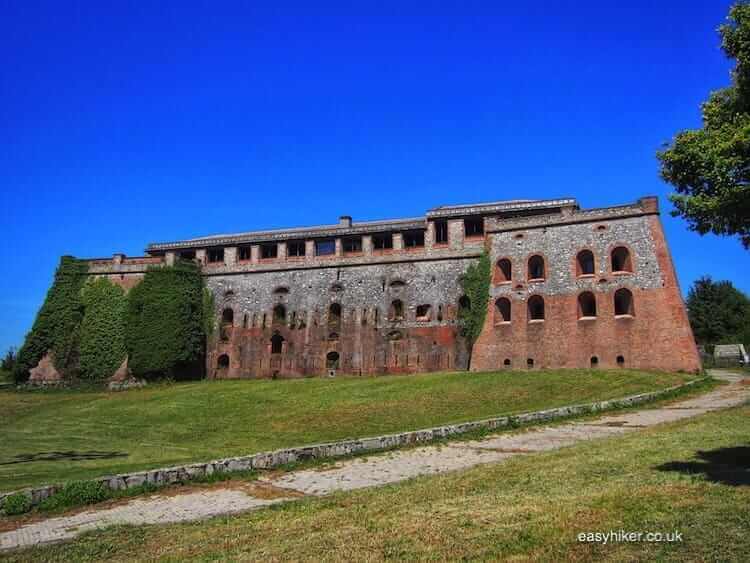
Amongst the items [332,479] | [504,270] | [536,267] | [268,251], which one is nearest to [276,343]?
[268,251]

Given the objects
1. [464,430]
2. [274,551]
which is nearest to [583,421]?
[464,430]

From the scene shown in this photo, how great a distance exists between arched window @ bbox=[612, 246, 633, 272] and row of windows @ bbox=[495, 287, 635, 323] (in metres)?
1.39

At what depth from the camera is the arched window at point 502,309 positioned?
3655 centimetres

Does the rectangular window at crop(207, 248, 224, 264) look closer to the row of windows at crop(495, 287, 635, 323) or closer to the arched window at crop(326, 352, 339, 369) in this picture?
the arched window at crop(326, 352, 339, 369)

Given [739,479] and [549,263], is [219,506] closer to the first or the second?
[739,479]

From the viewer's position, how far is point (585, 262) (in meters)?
35.9

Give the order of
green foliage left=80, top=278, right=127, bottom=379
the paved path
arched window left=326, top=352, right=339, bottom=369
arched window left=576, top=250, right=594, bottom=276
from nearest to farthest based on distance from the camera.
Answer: the paved path
arched window left=576, top=250, right=594, bottom=276
arched window left=326, top=352, right=339, bottom=369
green foliage left=80, top=278, right=127, bottom=379

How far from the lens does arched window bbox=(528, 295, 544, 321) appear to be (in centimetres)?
3638

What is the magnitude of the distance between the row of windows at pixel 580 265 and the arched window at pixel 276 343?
639 inches

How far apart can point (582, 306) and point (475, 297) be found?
250 inches

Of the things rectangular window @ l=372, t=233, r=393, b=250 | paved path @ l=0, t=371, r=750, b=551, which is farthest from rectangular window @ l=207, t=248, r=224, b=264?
paved path @ l=0, t=371, r=750, b=551

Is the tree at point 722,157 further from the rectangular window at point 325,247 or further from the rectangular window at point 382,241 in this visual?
the rectangular window at point 325,247

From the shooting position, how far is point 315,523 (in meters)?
8.98

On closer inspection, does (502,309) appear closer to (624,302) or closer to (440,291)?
(440,291)
